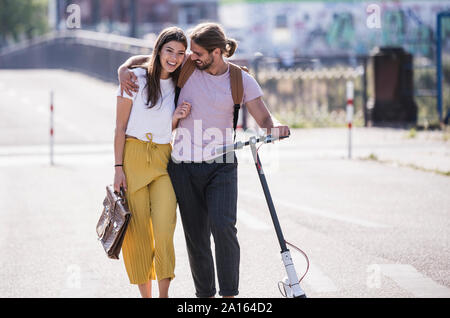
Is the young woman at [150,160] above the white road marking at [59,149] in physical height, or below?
above

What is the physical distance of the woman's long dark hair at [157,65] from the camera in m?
4.80

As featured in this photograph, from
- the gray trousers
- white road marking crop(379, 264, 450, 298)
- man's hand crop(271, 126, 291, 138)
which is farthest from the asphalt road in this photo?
man's hand crop(271, 126, 291, 138)

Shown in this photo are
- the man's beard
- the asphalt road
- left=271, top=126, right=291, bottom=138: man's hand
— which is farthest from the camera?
the asphalt road

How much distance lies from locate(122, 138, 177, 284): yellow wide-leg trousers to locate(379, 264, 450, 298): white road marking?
5.81ft

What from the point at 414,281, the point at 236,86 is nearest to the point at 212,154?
the point at 236,86

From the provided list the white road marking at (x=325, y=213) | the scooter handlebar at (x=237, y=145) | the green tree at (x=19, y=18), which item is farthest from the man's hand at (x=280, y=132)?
the green tree at (x=19, y=18)

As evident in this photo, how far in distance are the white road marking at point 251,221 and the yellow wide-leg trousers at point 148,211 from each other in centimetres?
338

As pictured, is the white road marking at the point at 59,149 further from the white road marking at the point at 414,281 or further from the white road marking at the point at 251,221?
the white road marking at the point at 414,281

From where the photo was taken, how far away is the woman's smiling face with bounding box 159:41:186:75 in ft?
15.7

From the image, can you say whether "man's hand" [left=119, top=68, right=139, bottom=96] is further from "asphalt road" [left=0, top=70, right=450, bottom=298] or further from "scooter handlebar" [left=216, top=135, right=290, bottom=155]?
"asphalt road" [left=0, top=70, right=450, bottom=298]

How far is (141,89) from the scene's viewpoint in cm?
486

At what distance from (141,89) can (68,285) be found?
5.95ft

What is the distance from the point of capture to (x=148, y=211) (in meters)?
4.90
